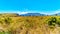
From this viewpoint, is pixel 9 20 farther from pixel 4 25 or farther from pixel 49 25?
pixel 49 25

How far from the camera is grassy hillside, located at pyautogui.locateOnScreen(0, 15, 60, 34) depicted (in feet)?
32.5

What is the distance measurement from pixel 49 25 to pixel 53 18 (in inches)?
18.6

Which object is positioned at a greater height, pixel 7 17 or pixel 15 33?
pixel 7 17

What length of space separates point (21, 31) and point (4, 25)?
0.92 m

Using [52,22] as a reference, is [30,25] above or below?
below

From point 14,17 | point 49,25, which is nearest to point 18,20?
point 14,17

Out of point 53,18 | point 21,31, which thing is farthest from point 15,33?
point 53,18

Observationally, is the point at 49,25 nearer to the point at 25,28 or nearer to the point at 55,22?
the point at 55,22

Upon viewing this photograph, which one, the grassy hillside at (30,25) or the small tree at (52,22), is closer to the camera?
the grassy hillside at (30,25)

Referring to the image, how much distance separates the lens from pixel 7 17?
10617 millimetres

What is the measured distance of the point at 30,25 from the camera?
1020 centimetres

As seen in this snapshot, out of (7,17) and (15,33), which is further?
(7,17)

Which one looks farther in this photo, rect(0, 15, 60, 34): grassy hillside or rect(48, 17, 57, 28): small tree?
rect(48, 17, 57, 28): small tree

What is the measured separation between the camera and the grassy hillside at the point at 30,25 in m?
9.89
